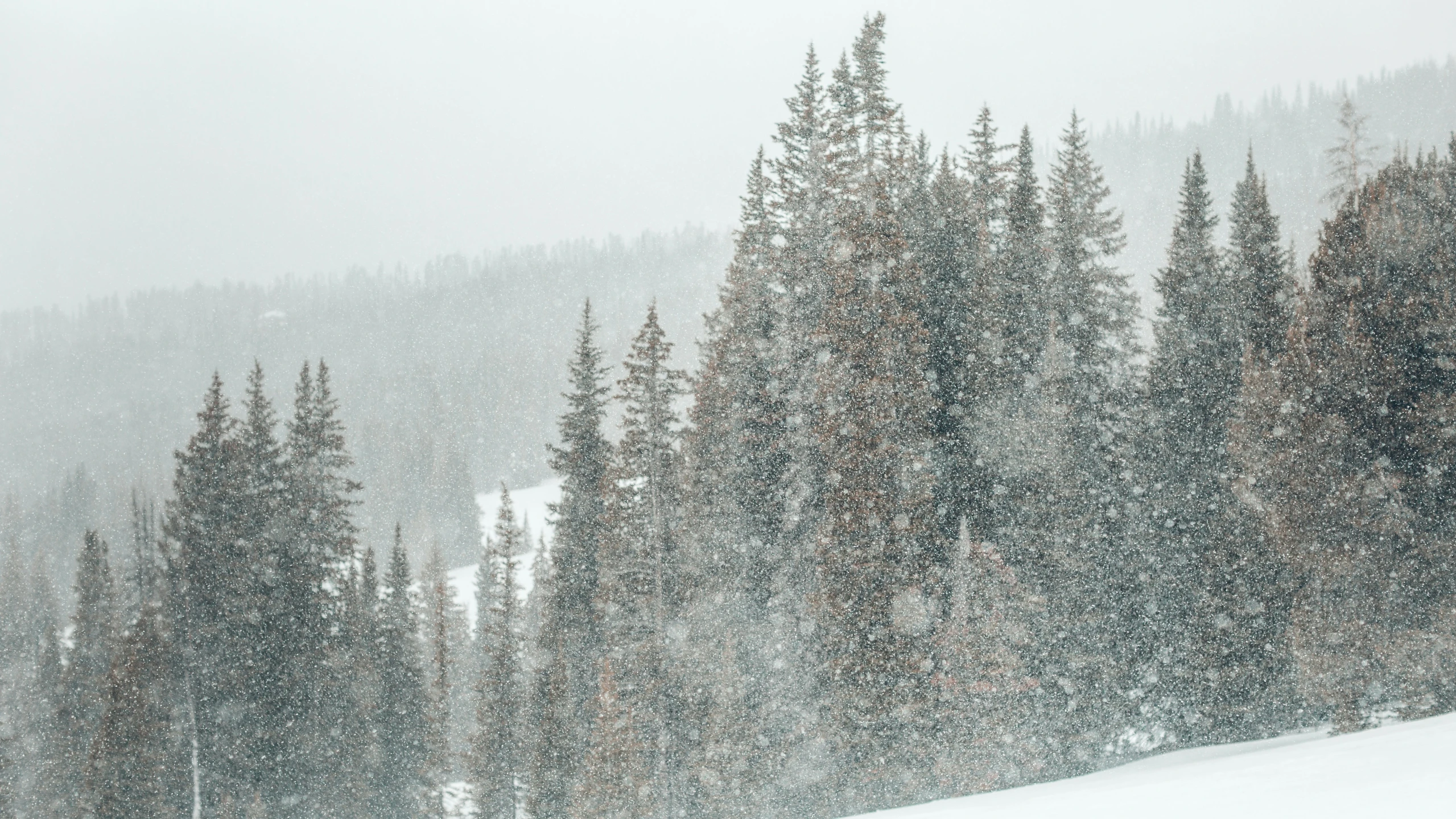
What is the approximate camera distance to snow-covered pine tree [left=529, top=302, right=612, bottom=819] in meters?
30.0

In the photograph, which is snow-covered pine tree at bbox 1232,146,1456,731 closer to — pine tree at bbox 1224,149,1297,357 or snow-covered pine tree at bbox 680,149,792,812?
pine tree at bbox 1224,149,1297,357

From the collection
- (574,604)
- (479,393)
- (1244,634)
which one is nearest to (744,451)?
(574,604)

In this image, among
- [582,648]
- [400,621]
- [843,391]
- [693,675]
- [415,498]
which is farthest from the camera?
[415,498]

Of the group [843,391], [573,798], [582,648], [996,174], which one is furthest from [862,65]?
[573,798]

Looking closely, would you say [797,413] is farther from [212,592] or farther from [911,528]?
[212,592]

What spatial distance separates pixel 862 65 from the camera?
2550 cm

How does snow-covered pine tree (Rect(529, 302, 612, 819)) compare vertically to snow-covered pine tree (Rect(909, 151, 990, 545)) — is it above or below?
below

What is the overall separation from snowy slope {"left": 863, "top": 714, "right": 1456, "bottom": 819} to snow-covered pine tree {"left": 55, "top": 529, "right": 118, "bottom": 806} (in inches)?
1368

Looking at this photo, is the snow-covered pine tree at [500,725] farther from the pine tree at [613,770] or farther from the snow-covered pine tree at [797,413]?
the snow-covered pine tree at [797,413]

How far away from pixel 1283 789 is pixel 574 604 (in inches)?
955

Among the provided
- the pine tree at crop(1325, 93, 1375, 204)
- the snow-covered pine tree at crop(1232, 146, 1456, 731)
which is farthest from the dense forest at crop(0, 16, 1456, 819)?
the pine tree at crop(1325, 93, 1375, 204)

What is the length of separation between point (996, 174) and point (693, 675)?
16.4m

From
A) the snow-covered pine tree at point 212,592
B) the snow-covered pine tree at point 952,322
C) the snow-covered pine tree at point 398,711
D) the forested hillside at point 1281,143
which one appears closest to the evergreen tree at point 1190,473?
the snow-covered pine tree at point 952,322

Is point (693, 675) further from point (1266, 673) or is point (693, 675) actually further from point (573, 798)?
point (1266, 673)
